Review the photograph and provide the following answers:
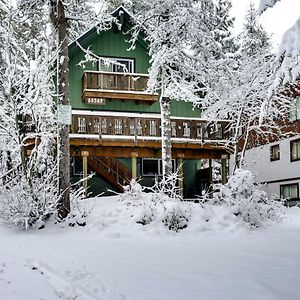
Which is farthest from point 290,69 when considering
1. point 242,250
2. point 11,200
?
point 11,200

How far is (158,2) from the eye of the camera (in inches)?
589

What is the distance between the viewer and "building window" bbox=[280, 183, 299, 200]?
21.0m

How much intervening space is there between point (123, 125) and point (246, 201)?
780cm

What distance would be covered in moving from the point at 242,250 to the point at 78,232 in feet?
14.2

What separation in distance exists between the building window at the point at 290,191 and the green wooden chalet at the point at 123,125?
158 inches

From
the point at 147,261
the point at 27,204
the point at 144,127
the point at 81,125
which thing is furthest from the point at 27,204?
the point at 144,127

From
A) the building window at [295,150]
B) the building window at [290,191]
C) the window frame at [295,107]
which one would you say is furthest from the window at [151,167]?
the window frame at [295,107]

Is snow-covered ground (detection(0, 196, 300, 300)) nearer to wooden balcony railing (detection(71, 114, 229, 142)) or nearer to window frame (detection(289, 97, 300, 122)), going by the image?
wooden balcony railing (detection(71, 114, 229, 142))

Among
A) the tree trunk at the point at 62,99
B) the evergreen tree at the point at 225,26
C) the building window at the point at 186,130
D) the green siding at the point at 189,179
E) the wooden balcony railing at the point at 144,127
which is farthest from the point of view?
the evergreen tree at the point at 225,26

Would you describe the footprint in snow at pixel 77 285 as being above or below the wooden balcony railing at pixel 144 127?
below

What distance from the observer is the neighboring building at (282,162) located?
20609 millimetres

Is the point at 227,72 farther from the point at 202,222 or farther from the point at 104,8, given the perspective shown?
the point at 202,222

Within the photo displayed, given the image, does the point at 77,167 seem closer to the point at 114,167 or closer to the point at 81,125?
the point at 114,167

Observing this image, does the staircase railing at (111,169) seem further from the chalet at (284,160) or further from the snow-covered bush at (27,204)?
the snow-covered bush at (27,204)
